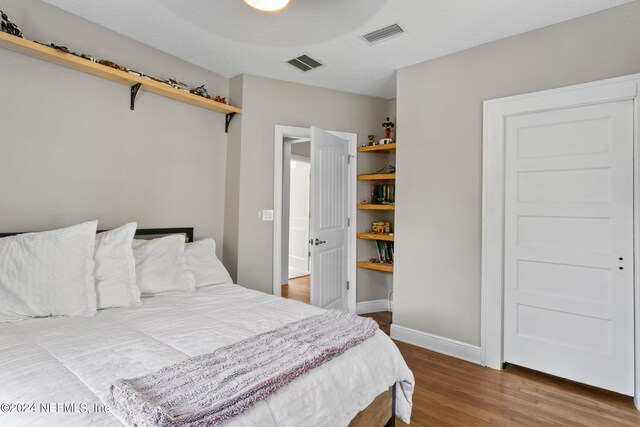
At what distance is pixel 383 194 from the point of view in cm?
389

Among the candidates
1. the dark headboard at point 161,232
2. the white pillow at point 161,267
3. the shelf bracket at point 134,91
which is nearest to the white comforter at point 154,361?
the white pillow at point 161,267

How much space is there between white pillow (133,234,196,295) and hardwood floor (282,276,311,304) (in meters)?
2.30

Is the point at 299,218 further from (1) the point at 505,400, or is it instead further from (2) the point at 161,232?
(1) the point at 505,400

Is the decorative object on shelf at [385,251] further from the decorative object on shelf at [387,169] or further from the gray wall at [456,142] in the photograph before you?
the decorative object on shelf at [387,169]

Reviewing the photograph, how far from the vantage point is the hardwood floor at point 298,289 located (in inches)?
185

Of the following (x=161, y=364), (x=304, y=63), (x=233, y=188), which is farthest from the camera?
(x=233, y=188)

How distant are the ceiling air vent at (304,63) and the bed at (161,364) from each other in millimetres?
2166

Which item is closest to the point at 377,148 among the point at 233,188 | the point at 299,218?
the point at 233,188

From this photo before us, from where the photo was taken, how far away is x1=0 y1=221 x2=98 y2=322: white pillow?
5.45 ft

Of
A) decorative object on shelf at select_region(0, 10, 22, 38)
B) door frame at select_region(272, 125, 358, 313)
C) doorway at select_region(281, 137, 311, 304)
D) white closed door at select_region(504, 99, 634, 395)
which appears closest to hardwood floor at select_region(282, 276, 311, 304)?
doorway at select_region(281, 137, 311, 304)

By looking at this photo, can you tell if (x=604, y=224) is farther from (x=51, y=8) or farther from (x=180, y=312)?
(x=51, y=8)

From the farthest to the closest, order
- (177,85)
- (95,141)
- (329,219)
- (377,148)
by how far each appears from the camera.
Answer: (377,148), (329,219), (177,85), (95,141)

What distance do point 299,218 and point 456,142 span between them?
3.77 meters

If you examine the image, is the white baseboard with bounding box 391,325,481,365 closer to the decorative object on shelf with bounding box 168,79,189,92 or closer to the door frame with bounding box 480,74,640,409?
the door frame with bounding box 480,74,640,409
